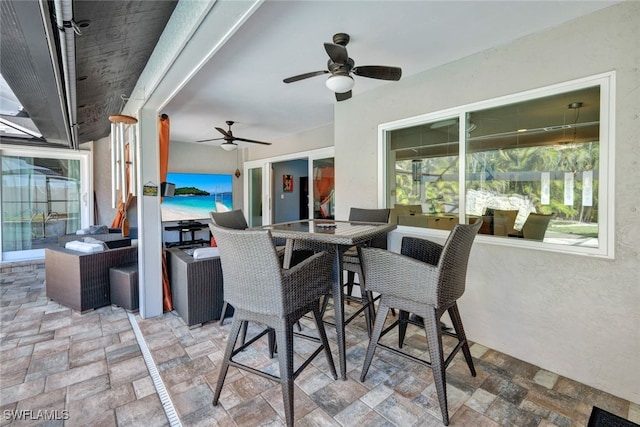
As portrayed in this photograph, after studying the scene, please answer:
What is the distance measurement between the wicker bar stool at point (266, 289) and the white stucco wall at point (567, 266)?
5.61 feet

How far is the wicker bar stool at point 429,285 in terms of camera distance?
1.61 metres

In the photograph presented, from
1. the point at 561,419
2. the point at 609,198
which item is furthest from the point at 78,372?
the point at 609,198

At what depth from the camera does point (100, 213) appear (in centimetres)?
571

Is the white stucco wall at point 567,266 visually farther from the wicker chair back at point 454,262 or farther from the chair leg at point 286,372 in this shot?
Answer: the chair leg at point 286,372

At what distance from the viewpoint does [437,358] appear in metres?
1.61

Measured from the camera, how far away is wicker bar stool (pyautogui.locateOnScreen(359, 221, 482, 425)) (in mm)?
1607

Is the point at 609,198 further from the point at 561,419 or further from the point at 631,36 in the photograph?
the point at 561,419

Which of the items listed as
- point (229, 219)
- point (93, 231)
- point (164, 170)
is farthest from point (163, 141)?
point (93, 231)

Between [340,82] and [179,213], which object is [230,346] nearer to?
[340,82]

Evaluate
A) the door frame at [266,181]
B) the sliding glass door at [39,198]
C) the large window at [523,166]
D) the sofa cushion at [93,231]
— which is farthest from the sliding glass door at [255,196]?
the large window at [523,166]

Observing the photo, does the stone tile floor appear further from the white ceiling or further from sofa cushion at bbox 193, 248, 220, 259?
the white ceiling

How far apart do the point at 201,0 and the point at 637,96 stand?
8.52ft

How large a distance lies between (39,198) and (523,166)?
722 centimetres

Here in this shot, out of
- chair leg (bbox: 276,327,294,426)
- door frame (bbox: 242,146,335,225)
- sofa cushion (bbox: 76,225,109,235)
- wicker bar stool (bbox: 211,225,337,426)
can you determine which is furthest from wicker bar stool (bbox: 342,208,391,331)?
sofa cushion (bbox: 76,225,109,235)
